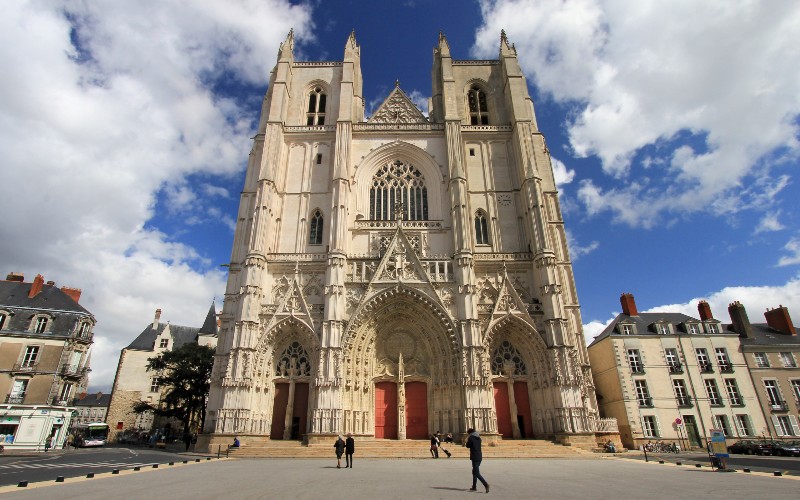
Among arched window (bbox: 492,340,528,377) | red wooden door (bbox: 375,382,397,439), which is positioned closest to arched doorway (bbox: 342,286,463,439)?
red wooden door (bbox: 375,382,397,439)

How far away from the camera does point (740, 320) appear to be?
86.3 feet

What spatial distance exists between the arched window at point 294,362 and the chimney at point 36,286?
19.2 m

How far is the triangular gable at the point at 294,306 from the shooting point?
63.8ft

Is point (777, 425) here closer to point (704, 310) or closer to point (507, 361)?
point (704, 310)

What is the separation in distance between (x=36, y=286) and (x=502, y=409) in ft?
98.4

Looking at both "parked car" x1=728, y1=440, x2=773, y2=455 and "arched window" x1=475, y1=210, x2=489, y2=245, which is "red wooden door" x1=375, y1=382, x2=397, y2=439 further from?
"parked car" x1=728, y1=440, x2=773, y2=455

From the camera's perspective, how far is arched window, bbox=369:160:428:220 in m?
23.9

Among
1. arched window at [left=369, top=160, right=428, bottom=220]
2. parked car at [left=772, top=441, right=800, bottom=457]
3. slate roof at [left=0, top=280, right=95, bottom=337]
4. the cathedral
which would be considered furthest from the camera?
slate roof at [left=0, top=280, right=95, bottom=337]

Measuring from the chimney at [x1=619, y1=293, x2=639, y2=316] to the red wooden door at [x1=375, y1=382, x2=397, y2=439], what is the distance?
57.8 ft

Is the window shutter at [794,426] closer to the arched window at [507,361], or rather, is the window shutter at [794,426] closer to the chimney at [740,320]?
the chimney at [740,320]

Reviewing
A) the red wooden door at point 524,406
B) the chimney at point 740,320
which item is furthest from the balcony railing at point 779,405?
the red wooden door at point 524,406

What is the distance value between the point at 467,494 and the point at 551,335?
13660mm

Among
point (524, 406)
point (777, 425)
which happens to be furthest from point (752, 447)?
point (524, 406)

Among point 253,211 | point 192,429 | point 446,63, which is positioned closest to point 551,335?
point 253,211
